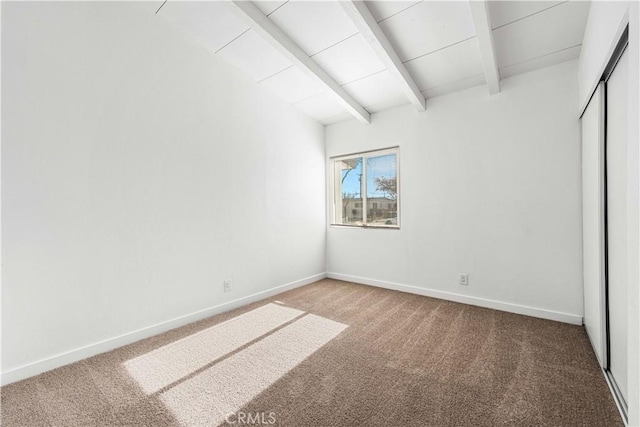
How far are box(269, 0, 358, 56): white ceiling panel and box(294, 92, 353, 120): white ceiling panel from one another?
982 mm

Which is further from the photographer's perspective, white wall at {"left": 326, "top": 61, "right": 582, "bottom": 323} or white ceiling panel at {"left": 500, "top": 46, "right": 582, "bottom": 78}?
white wall at {"left": 326, "top": 61, "right": 582, "bottom": 323}

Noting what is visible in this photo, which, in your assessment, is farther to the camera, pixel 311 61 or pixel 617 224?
pixel 311 61

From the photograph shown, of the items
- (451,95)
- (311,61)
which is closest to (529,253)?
(451,95)

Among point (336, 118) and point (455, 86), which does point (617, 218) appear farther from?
point (336, 118)

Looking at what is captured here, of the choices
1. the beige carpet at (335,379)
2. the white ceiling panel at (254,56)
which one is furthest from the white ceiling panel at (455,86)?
the beige carpet at (335,379)

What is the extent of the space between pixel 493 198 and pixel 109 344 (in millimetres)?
3823

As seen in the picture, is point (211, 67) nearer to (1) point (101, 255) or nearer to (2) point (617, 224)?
(1) point (101, 255)

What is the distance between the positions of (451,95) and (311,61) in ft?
5.68

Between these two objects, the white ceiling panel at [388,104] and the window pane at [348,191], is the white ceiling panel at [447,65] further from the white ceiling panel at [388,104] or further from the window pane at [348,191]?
the window pane at [348,191]

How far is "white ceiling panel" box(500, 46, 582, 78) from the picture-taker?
8.01ft

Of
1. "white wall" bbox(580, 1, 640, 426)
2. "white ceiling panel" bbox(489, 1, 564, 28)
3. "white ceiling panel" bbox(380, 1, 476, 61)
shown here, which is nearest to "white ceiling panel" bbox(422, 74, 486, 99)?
"white ceiling panel" bbox(380, 1, 476, 61)

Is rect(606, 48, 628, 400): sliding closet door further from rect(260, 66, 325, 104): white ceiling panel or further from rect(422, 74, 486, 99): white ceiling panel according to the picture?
rect(260, 66, 325, 104): white ceiling panel

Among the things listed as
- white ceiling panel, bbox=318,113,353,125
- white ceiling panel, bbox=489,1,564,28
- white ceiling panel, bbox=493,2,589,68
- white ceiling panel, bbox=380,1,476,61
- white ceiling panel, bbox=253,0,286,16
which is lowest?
white ceiling panel, bbox=318,113,353,125

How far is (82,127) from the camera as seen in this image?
198 centimetres
